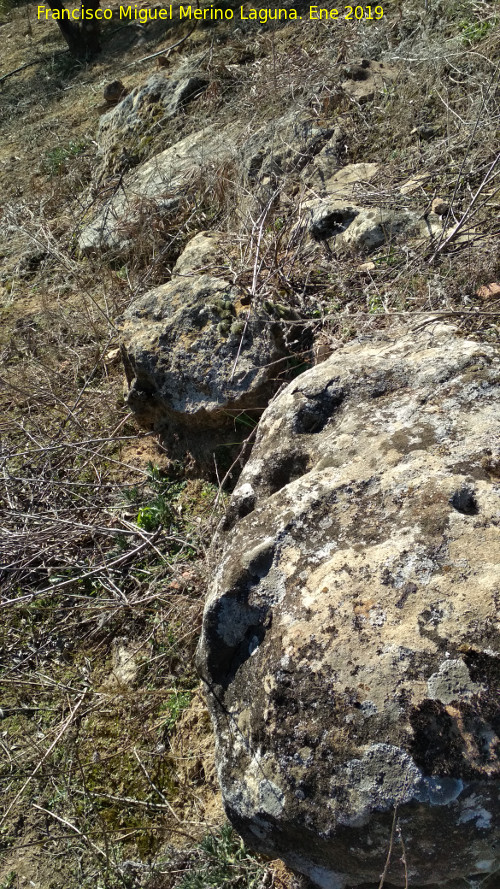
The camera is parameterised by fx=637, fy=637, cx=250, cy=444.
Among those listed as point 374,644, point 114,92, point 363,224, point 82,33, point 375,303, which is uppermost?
point 82,33

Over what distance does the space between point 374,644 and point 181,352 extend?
1.98 meters

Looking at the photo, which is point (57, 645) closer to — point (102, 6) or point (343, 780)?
point (343, 780)

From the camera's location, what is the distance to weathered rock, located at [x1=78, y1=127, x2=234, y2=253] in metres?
4.95

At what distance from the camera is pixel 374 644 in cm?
152

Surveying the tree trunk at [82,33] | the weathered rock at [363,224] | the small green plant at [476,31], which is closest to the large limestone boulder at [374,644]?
the weathered rock at [363,224]

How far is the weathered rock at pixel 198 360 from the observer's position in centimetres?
299

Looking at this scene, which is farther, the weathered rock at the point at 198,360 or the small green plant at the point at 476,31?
the small green plant at the point at 476,31

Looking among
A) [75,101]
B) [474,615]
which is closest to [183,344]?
[474,615]

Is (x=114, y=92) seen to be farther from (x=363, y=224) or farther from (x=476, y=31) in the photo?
(x=363, y=224)

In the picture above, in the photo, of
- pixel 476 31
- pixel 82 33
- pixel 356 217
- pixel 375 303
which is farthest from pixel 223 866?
pixel 82 33

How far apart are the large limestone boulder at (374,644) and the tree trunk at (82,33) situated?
414 inches

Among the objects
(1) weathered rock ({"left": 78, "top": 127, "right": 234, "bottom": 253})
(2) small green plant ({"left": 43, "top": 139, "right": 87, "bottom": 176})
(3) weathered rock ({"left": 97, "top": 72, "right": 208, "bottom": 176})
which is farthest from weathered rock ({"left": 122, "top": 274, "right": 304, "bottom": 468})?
(2) small green plant ({"left": 43, "top": 139, "right": 87, "bottom": 176})

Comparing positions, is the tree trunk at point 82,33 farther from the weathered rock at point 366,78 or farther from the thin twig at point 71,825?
the thin twig at point 71,825

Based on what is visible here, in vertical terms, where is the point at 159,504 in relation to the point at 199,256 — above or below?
below
